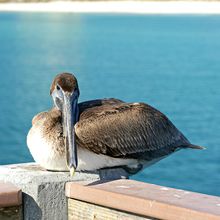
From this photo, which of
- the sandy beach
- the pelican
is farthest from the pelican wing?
the sandy beach

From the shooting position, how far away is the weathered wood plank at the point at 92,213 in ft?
8.68

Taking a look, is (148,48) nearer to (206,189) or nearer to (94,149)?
(206,189)

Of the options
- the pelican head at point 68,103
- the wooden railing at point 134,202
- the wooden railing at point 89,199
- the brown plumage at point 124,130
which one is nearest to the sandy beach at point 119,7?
the brown plumage at point 124,130

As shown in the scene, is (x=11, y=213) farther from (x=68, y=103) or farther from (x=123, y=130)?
(x=123, y=130)

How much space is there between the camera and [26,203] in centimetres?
288

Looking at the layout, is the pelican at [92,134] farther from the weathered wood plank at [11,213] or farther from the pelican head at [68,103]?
the weathered wood plank at [11,213]

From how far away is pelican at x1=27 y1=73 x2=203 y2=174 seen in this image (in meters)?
3.25

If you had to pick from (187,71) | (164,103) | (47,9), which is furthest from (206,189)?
(47,9)

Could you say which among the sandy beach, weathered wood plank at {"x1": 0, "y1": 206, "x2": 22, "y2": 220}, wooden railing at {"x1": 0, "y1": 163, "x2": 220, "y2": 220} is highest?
wooden railing at {"x1": 0, "y1": 163, "x2": 220, "y2": 220}

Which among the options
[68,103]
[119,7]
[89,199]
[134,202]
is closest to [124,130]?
[68,103]

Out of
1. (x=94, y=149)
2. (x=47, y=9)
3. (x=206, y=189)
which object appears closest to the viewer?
(x=94, y=149)

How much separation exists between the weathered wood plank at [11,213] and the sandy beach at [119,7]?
70.8m

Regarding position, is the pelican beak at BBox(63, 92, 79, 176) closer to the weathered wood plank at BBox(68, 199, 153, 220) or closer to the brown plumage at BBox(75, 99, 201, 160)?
the brown plumage at BBox(75, 99, 201, 160)

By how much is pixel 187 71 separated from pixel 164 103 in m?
6.93
